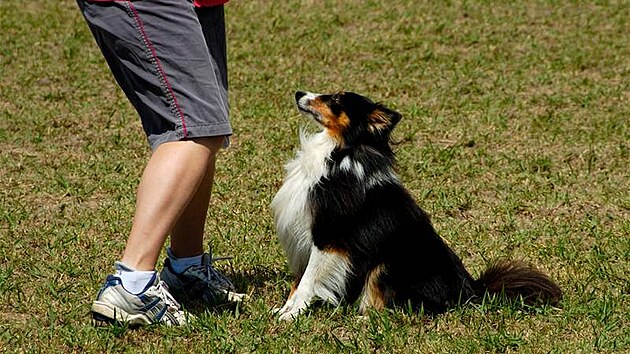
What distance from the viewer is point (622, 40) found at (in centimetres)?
980

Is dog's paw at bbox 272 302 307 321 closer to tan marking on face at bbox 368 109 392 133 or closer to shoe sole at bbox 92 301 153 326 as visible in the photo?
shoe sole at bbox 92 301 153 326

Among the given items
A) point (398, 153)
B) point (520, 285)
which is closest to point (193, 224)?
point (520, 285)

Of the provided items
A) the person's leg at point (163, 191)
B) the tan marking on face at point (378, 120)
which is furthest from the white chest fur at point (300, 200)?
the person's leg at point (163, 191)

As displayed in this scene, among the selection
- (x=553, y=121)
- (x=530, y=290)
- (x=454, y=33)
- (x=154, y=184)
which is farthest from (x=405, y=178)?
(x=454, y=33)

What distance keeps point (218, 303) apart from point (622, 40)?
6682 mm

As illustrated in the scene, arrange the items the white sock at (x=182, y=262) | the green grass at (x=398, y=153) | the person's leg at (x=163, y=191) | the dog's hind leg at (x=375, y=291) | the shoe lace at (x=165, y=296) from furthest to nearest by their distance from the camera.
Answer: the white sock at (x=182, y=262), the dog's hind leg at (x=375, y=291), the green grass at (x=398, y=153), the shoe lace at (x=165, y=296), the person's leg at (x=163, y=191)

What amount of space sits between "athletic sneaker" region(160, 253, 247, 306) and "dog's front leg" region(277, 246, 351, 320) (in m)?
0.29

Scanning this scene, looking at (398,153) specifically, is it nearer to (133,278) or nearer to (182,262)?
(182,262)

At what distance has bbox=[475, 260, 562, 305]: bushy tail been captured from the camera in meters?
4.24

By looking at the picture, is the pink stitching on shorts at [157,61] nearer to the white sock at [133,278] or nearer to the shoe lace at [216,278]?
the white sock at [133,278]

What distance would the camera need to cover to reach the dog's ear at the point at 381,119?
4.20 m

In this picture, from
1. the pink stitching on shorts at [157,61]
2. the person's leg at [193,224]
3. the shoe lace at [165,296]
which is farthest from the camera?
the person's leg at [193,224]

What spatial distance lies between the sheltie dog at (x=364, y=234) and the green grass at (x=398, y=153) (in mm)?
89

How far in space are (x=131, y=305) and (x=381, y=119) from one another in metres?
1.25
